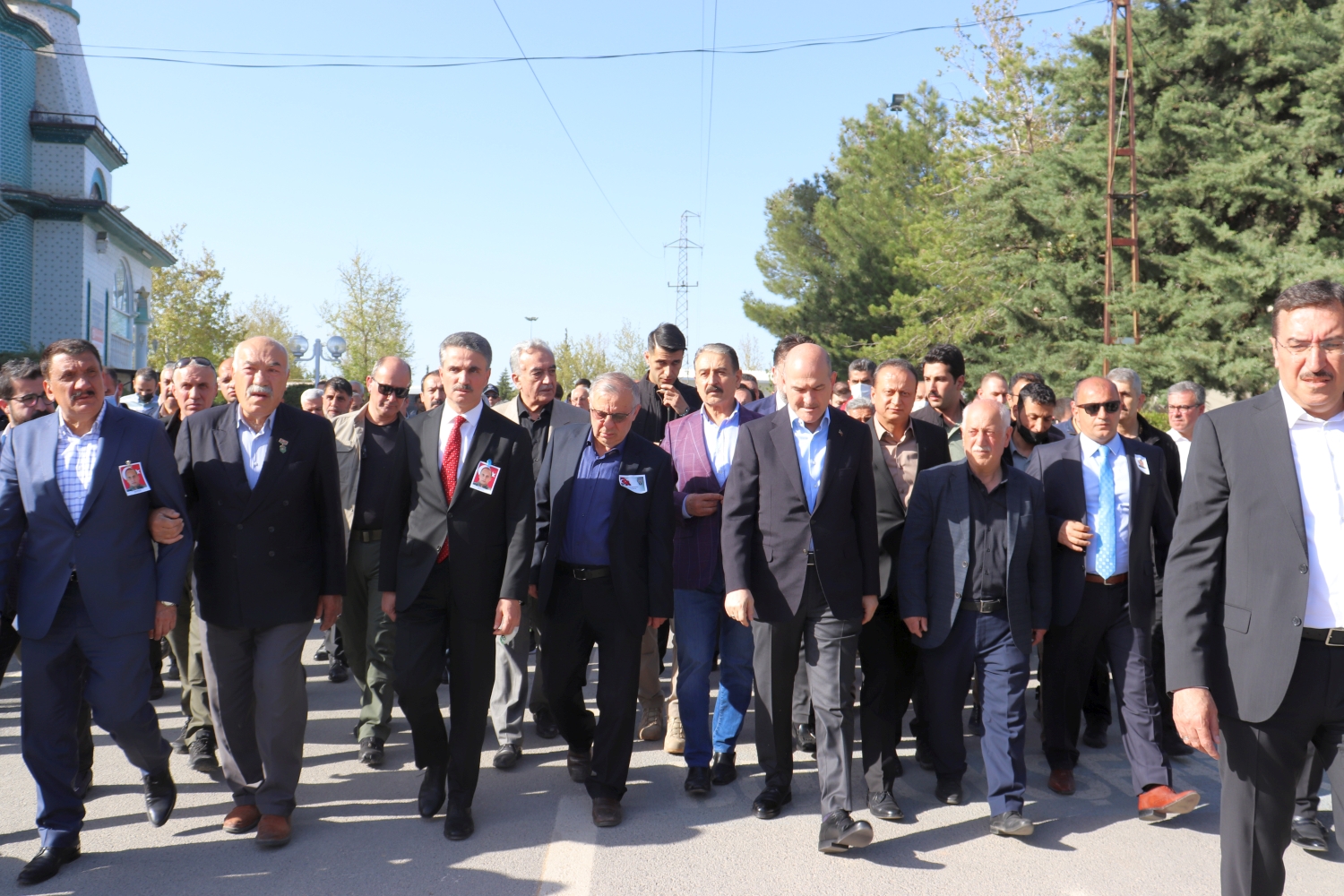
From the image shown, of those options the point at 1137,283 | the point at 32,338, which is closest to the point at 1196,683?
the point at 1137,283

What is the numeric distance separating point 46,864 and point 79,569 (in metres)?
1.19

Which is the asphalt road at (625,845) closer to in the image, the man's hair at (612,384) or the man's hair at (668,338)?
the man's hair at (612,384)

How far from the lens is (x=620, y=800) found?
5.05 metres

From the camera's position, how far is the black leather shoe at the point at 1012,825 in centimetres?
453

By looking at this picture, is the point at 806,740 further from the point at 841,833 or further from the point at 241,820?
the point at 241,820

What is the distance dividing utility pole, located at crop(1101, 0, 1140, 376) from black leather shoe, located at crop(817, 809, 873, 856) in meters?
17.5

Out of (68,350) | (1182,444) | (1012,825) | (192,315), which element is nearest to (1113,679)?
(1012,825)

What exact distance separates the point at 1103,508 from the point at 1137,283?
18.0 m

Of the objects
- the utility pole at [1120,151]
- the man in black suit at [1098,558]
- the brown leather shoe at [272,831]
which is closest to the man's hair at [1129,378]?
the man in black suit at [1098,558]

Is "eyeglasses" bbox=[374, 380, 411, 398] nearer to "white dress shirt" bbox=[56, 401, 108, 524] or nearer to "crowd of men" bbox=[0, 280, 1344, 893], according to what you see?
"crowd of men" bbox=[0, 280, 1344, 893]

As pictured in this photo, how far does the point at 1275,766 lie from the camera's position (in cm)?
311

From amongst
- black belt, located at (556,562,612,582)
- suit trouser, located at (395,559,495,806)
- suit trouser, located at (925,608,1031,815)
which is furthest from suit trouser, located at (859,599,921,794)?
suit trouser, located at (395,559,495,806)

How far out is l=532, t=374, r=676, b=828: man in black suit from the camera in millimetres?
4984

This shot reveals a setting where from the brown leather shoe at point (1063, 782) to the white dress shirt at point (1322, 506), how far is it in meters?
2.56
